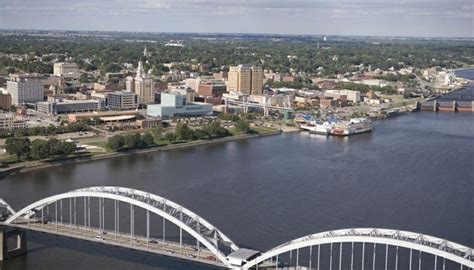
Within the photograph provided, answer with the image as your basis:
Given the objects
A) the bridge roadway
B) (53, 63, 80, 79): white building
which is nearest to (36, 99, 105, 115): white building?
(53, 63, 80, 79): white building

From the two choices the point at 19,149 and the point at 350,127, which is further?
the point at 350,127

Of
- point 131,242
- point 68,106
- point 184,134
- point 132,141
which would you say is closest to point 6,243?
point 131,242

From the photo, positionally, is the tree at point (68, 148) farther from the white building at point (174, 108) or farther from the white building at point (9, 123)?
the white building at point (174, 108)

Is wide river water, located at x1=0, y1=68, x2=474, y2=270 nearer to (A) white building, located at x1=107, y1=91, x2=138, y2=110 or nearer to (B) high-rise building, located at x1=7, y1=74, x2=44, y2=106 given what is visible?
(A) white building, located at x1=107, y1=91, x2=138, y2=110

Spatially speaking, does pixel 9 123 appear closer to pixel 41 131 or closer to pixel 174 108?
pixel 41 131

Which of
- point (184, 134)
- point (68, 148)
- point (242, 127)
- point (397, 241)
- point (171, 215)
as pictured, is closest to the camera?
point (397, 241)

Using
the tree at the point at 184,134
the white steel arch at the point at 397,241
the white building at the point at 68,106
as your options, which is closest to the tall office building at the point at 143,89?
the white building at the point at 68,106
